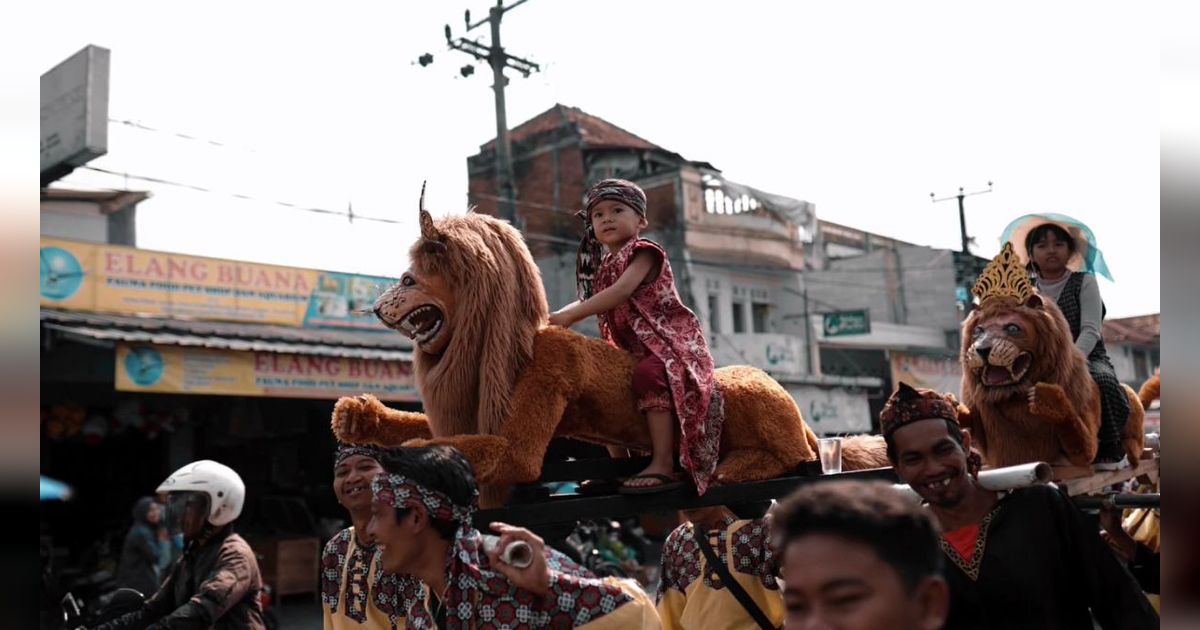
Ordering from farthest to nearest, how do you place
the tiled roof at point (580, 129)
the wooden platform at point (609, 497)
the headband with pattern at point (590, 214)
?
the tiled roof at point (580, 129) < the headband with pattern at point (590, 214) < the wooden platform at point (609, 497)

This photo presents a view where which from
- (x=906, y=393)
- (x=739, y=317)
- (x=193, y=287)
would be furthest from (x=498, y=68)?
(x=906, y=393)

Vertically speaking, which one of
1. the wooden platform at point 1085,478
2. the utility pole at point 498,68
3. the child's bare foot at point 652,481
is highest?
the utility pole at point 498,68

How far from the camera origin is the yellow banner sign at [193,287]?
Result: 12.2m

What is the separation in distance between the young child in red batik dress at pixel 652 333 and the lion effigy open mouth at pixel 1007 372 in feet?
5.54

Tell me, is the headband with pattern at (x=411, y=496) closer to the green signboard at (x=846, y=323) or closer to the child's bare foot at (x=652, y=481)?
the child's bare foot at (x=652, y=481)

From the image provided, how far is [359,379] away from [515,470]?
970 centimetres

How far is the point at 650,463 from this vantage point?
12.1 feet

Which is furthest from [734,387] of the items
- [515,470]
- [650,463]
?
[515,470]

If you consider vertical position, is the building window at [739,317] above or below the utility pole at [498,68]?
below

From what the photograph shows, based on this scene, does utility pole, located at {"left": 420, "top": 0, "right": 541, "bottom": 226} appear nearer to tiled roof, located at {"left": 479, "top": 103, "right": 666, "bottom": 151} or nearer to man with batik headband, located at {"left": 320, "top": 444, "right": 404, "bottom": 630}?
tiled roof, located at {"left": 479, "top": 103, "right": 666, "bottom": 151}

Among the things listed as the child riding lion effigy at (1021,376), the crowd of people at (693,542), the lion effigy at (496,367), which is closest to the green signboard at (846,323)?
the crowd of people at (693,542)
